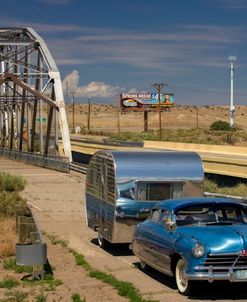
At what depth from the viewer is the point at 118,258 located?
14.4 metres

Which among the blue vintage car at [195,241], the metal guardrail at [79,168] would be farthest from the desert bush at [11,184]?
the blue vintage car at [195,241]

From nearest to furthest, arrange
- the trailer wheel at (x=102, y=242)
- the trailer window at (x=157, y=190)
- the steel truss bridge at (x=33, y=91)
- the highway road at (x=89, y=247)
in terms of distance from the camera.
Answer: the highway road at (x=89, y=247)
the trailer window at (x=157, y=190)
the trailer wheel at (x=102, y=242)
the steel truss bridge at (x=33, y=91)

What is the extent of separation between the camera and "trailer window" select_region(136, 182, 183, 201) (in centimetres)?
1435

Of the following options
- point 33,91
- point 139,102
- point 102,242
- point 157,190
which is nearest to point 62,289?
point 157,190

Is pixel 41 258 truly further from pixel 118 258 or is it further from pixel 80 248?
pixel 80 248

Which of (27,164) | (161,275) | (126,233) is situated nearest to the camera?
(161,275)

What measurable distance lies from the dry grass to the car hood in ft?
15.9

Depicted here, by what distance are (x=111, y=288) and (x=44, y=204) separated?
14692mm

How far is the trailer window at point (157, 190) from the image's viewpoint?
1435 cm

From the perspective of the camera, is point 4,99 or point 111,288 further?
point 4,99

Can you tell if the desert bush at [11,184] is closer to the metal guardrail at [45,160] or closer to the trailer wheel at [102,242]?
the metal guardrail at [45,160]

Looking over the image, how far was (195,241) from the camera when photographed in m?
10.3

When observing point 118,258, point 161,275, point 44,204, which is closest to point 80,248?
point 118,258

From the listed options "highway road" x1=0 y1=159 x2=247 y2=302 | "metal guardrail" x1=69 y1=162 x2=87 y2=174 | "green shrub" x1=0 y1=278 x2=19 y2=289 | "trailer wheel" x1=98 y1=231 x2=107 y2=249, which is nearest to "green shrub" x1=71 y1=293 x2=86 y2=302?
"highway road" x1=0 y1=159 x2=247 y2=302
